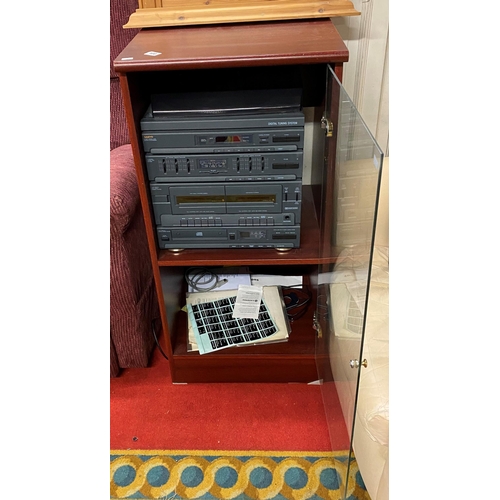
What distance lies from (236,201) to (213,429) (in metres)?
0.62

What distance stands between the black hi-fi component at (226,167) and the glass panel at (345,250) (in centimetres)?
10

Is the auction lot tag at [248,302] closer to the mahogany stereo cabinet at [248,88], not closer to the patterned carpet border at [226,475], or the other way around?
the mahogany stereo cabinet at [248,88]

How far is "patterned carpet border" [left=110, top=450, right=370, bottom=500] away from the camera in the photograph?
106 centimetres

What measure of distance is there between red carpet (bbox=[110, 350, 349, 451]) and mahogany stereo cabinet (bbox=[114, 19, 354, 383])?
0.04 metres

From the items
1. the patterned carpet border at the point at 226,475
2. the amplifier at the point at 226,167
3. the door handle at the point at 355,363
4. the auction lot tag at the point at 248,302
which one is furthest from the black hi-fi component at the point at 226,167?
the patterned carpet border at the point at 226,475

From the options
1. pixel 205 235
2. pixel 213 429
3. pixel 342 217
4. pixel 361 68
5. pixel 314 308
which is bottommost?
pixel 213 429

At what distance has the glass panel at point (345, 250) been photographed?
0.69 metres

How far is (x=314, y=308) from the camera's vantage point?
144 centimetres

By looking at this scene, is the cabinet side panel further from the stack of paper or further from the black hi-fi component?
the stack of paper

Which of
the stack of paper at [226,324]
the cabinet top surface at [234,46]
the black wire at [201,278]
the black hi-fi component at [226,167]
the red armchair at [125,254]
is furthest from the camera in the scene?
the black wire at [201,278]

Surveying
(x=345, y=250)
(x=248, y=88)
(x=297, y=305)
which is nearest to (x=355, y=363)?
(x=345, y=250)

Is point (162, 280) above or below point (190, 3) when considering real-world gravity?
below

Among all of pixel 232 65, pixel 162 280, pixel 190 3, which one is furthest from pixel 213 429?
pixel 190 3

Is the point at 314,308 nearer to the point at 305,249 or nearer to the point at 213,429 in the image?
the point at 305,249
